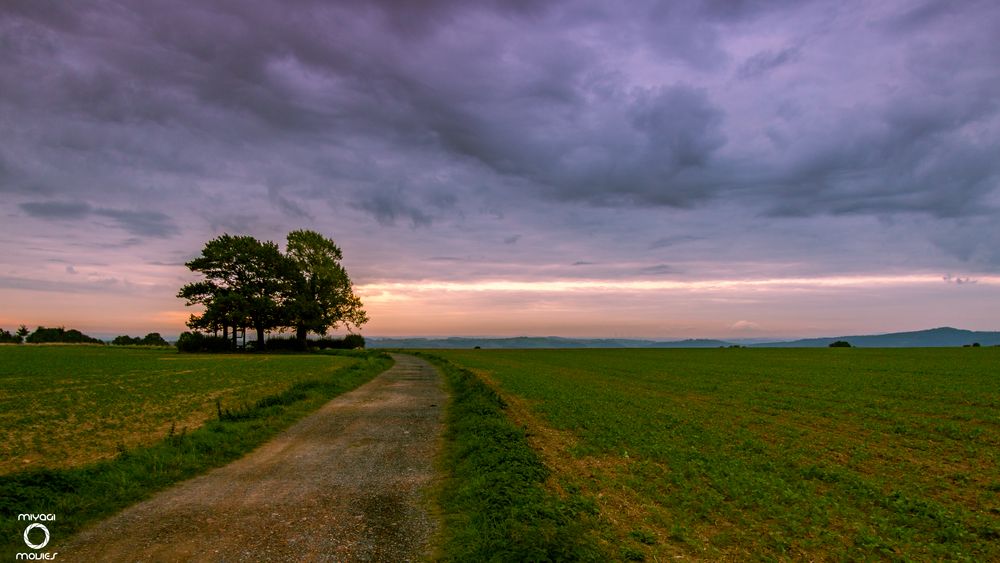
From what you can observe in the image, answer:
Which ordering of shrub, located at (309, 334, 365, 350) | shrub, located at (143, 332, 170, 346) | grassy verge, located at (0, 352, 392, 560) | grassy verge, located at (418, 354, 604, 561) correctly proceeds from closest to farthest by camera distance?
grassy verge, located at (418, 354, 604, 561)
grassy verge, located at (0, 352, 392, 560)
shrub, located at (309, 334, 365, 350)
shrub, located at (143, 332, 170, 346)

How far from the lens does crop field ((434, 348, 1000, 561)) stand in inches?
319

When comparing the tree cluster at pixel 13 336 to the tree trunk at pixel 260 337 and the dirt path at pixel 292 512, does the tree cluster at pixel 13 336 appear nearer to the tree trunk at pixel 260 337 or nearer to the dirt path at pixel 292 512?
the tree trunk at pixel 260 337

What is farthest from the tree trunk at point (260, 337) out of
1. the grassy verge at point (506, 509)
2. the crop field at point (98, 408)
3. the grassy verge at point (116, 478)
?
the grassy verge at point (506, 509)

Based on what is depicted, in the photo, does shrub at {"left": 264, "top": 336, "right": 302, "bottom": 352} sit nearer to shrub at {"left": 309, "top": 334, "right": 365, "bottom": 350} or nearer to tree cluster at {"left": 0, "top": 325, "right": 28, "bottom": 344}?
shrub at {"left": 309, "top": 334, "right": 365, "bottom": 350}

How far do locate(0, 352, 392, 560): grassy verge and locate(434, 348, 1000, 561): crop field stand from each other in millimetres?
8690

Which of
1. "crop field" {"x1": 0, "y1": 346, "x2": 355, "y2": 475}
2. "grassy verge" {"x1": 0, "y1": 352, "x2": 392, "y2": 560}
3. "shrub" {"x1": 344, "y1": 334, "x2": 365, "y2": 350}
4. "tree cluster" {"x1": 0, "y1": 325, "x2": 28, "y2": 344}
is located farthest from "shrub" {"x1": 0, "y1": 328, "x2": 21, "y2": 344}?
"grassy verge" {"x1": 0, "y1": 352, "x2": 392, "y2": 560}

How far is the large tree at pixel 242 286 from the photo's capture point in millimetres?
71875

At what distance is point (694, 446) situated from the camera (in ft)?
49.1

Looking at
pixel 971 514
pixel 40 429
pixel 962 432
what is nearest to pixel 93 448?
pixel 40 429

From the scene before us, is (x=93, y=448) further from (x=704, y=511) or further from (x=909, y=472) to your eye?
(x=909, y=472)

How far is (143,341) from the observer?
384 ft

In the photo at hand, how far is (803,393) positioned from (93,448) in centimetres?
3544

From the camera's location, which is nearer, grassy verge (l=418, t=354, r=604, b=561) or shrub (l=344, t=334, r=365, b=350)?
grassy verge (l=418, t=354, r=604, b=561)

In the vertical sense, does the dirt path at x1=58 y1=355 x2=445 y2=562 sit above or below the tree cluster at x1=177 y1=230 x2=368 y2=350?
below
